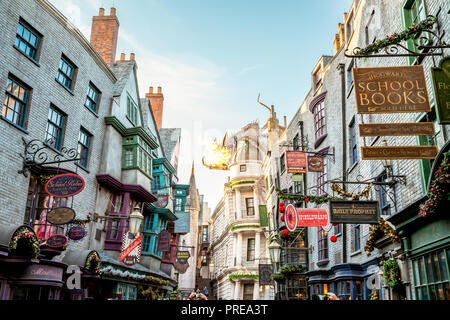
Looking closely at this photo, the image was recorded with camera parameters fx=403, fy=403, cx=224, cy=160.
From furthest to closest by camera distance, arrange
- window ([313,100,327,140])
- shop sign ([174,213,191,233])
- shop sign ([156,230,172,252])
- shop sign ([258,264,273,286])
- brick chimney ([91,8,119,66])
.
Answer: shop sign ([174,213,191,233]), shop sign ([258,264,273,286]), shop sign ([156,230,172,252]), brick chimney ([91,8,119,66]), window ([313,100,327,140])

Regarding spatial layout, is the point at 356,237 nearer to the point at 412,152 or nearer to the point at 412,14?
the point at 412,14

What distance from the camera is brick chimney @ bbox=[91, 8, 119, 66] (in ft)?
88.4

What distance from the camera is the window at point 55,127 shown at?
18078mm

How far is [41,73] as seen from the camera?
17.5 metres

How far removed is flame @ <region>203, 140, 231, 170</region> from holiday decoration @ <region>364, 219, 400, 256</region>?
44492mm

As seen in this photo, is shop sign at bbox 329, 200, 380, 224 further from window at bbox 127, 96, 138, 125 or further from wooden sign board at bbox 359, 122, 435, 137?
window at bbox 127, 96, 138, 125

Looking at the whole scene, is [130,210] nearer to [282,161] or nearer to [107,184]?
[107,184]

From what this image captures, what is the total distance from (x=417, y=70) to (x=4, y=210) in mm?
14155

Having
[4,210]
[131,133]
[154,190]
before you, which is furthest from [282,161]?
[4,210]

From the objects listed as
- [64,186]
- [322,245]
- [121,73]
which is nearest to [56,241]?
[64,186]

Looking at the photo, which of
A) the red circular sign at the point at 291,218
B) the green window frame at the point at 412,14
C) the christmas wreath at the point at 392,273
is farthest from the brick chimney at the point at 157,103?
the christmas wreath at the point at 392,273

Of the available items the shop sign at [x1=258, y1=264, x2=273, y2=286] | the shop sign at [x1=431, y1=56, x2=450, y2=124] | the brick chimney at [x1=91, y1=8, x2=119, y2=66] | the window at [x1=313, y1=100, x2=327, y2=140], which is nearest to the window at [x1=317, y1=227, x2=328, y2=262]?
the window at [x1=313, y1=100, x2=327, y2=140]

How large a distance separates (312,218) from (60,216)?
32.5 ft

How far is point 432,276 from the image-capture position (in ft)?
32.8
